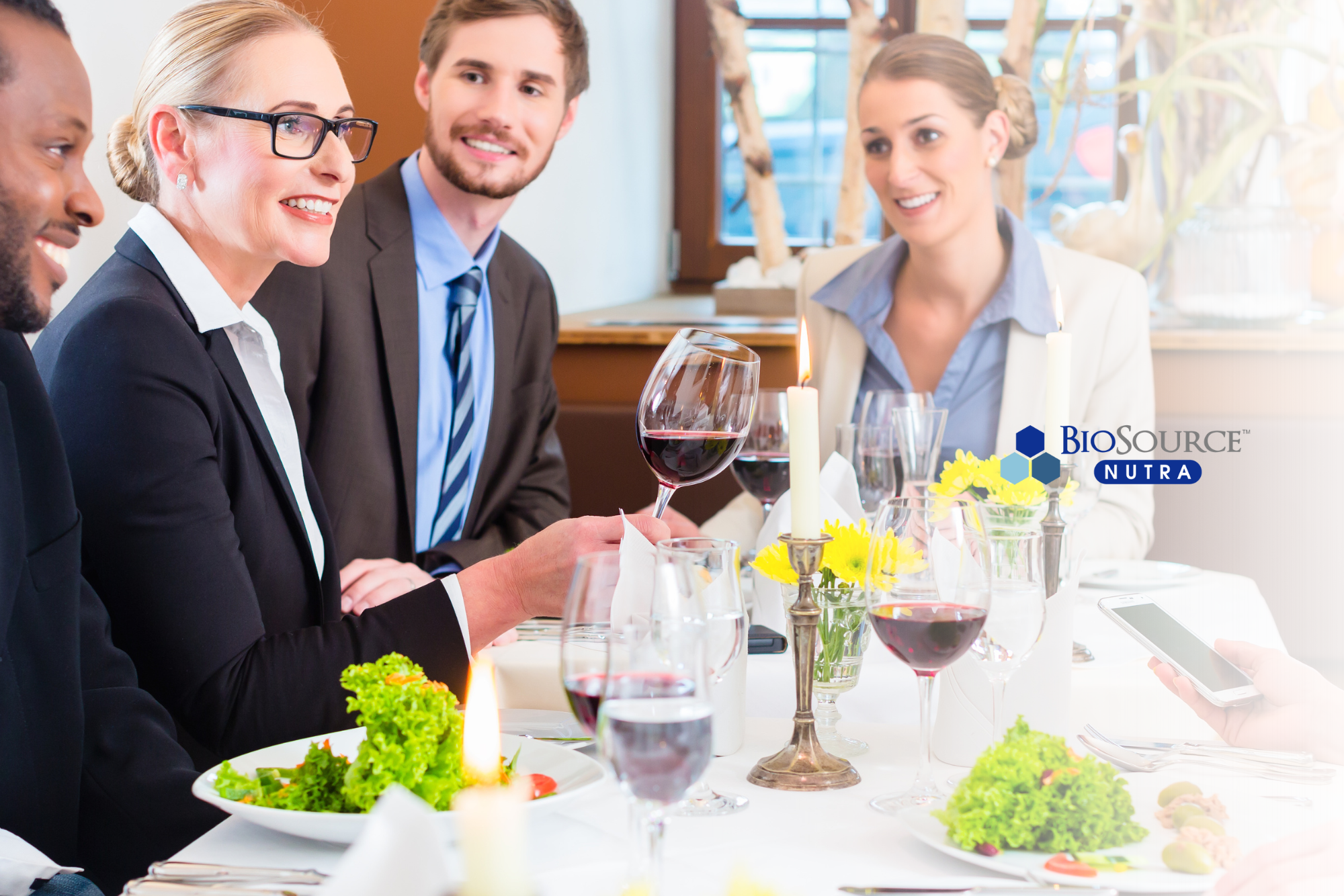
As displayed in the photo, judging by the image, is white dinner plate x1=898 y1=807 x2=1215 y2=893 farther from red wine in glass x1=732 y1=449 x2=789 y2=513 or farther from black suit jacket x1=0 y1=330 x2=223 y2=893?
red wine in glass x1=732 y1=449 x2=789 y2=513

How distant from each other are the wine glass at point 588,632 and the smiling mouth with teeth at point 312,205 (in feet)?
2.90

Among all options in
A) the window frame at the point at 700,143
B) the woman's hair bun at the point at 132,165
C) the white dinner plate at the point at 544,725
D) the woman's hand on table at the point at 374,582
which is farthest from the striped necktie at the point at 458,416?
the window frame at the point at 700,143

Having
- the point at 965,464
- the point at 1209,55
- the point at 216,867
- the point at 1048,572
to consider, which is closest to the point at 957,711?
the point at 1048,572

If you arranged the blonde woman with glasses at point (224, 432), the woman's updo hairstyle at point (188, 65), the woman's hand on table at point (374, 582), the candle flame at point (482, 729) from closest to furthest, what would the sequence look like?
the candle flame at point (482, 729), the blonde woman with glasses at point (224, 432), the woman's updo hairstyle at point (188, 65), the woman's hand on table at point (374, 582)

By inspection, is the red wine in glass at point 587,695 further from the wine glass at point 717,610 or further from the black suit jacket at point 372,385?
Result: the black suit jacket at point 372,385

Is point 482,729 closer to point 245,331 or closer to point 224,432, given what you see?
point 224,432

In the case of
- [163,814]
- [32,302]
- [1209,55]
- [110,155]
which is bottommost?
[163,814]

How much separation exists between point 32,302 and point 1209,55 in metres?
2.78

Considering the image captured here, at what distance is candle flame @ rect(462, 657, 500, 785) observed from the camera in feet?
1.54

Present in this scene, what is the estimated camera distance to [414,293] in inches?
79.9

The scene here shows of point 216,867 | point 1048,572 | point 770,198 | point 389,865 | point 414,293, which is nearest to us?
point 389,865

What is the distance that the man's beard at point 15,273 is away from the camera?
0.92 metres

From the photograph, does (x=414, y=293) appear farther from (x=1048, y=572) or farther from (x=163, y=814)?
(x=1048, y=572)

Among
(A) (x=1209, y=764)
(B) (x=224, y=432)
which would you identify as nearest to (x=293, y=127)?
(B) (x=224, y=432)
